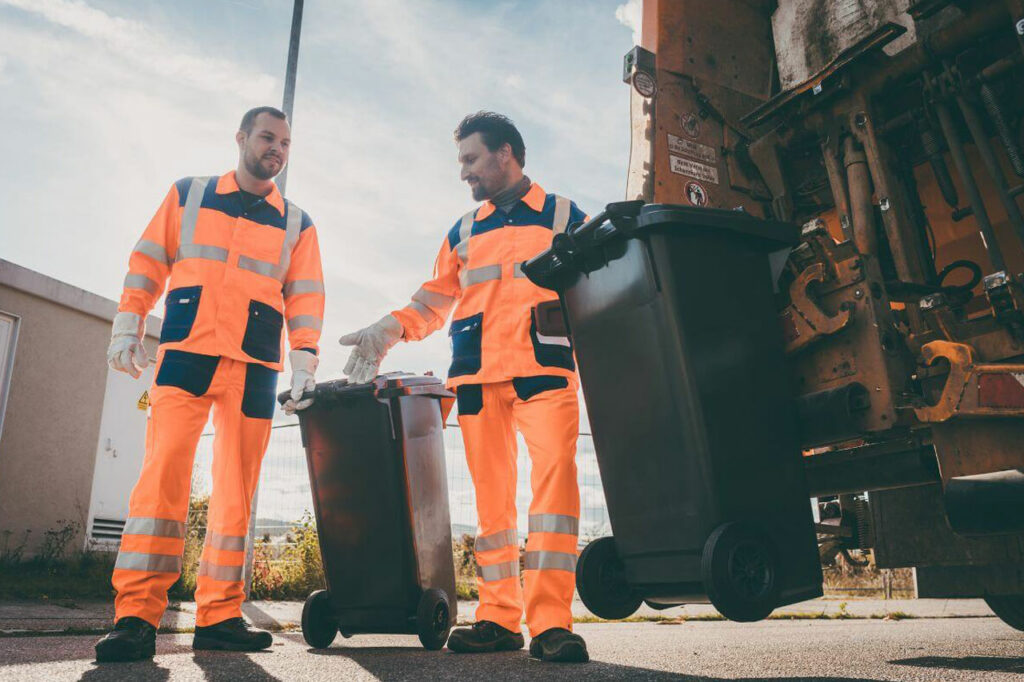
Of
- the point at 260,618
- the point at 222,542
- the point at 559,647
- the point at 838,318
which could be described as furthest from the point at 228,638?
the point at 838,318

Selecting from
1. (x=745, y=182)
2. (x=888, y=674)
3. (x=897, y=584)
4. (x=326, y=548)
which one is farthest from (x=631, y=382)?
(x=897, y=584)

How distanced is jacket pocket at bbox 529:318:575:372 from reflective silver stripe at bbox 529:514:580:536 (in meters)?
0.53

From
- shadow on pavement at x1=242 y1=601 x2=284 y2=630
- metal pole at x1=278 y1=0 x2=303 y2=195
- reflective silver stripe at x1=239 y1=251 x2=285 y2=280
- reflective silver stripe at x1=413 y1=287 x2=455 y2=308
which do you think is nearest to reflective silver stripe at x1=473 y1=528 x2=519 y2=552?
reflective silver stripe at x1=413 y1=287 x2=455 y2=308

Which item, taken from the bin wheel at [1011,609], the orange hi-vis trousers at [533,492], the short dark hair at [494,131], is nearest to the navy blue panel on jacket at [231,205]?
the short dark hair at [494,131]

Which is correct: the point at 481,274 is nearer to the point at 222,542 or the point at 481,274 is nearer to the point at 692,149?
the point at 692,149

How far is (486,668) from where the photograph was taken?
2.42m

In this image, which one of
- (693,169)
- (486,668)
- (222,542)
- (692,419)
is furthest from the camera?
(693,169)

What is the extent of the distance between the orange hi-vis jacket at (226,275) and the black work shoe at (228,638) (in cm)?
98

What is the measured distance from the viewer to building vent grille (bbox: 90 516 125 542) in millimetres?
7801

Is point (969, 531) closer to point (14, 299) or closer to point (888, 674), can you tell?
point (888, 674)

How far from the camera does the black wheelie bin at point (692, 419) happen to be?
6.42 feet

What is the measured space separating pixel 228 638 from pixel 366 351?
3.88 ft

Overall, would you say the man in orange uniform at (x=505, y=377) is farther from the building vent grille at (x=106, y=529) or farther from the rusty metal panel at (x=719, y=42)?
the building vent grille at (x=106, y=529)

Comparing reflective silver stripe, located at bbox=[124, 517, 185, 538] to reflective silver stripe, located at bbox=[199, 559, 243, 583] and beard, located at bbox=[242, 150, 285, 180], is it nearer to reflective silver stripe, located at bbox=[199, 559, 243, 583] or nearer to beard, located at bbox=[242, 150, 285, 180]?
reflective silver stripe, located at bbox=[199, 559, 243, 583]
